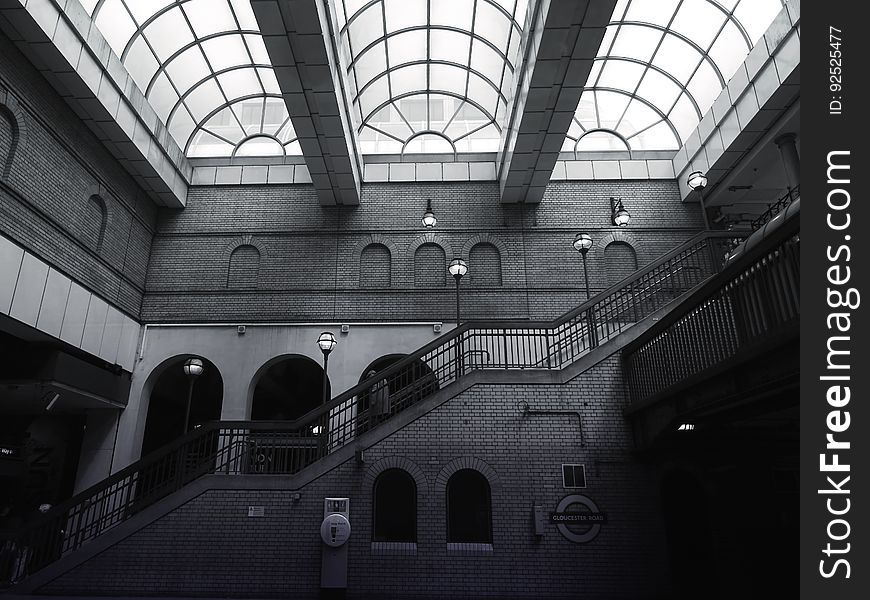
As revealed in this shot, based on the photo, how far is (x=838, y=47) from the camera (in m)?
4.21

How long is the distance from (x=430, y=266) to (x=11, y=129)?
10793 mm

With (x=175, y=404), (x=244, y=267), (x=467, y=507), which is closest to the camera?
(x=467, y=507)

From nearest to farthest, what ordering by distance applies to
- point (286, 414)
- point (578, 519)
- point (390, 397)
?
1. point (578, 519)
2. point (390, 397)
3. point (286, 414)

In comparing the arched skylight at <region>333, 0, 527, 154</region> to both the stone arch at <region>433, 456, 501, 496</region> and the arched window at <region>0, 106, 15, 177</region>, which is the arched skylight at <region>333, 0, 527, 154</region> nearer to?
the arched window at <region>0, 106, 15, 177</region>

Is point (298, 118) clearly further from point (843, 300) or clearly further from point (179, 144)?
point (843, 300)

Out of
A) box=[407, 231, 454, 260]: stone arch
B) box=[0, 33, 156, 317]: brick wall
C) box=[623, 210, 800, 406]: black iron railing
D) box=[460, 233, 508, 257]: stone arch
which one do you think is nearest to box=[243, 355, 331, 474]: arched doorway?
box=[407, 231, 454, 260]: stone arch

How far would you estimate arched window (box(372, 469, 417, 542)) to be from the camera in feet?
35.2

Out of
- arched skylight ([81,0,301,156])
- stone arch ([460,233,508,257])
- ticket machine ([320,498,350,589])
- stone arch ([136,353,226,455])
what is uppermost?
arched skylight ([81,0,301,156])

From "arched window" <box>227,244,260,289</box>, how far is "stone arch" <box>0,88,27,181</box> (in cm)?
635

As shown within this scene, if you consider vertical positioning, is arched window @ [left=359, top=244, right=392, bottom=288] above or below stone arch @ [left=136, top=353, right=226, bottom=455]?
above

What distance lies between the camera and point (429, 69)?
1675 centimetres

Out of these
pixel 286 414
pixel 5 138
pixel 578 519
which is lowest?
pixel 578 519

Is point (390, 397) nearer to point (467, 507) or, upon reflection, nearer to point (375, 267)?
point (467, 507)

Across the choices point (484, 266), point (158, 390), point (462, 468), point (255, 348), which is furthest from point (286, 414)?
point (462, 468)
